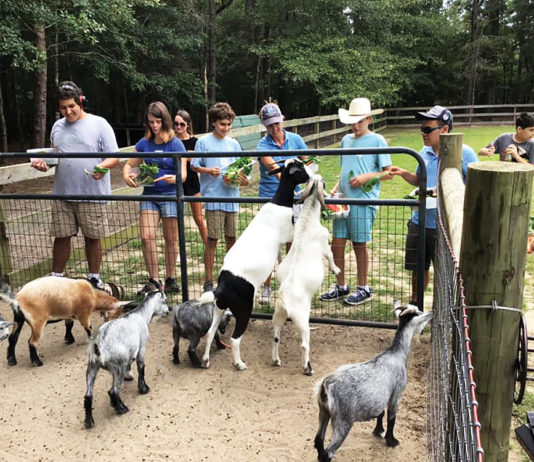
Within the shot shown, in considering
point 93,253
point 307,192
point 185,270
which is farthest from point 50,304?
point 307,192

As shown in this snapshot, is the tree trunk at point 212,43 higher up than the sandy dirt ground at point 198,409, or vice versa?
the tree trunk at point 212,43

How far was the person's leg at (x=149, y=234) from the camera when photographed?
17.0 feet

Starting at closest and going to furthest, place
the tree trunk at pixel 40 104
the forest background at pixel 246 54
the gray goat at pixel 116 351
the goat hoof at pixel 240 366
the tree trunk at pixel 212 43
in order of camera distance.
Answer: the gray goat at pixel 116 351, the goat hoof at pixel 240 366, the tree trunk at pixel 40 104, the forest background at pixel 246 54, the tree trunk at pixel 212 43

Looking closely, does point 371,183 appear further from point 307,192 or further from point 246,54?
point 246,54

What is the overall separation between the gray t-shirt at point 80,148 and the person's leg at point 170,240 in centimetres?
72

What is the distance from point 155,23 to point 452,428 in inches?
851

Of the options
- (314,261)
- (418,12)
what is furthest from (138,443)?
(418,12)

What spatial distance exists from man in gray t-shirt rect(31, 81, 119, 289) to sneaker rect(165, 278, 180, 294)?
76cm

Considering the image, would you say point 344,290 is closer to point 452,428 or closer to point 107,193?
point 107,193

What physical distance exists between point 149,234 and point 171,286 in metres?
0.70

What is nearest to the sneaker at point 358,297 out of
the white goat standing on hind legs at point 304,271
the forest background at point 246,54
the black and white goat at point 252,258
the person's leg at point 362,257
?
the person's leg at point 362,257

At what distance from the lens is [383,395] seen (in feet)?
9.39

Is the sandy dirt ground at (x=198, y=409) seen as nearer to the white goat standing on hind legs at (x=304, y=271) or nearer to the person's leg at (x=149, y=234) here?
the white goat standing on hind legs at (x=304, y=271)

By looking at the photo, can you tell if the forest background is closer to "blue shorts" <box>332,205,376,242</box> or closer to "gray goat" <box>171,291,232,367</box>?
"blue shorts" <box>332,205,376,242</box>
